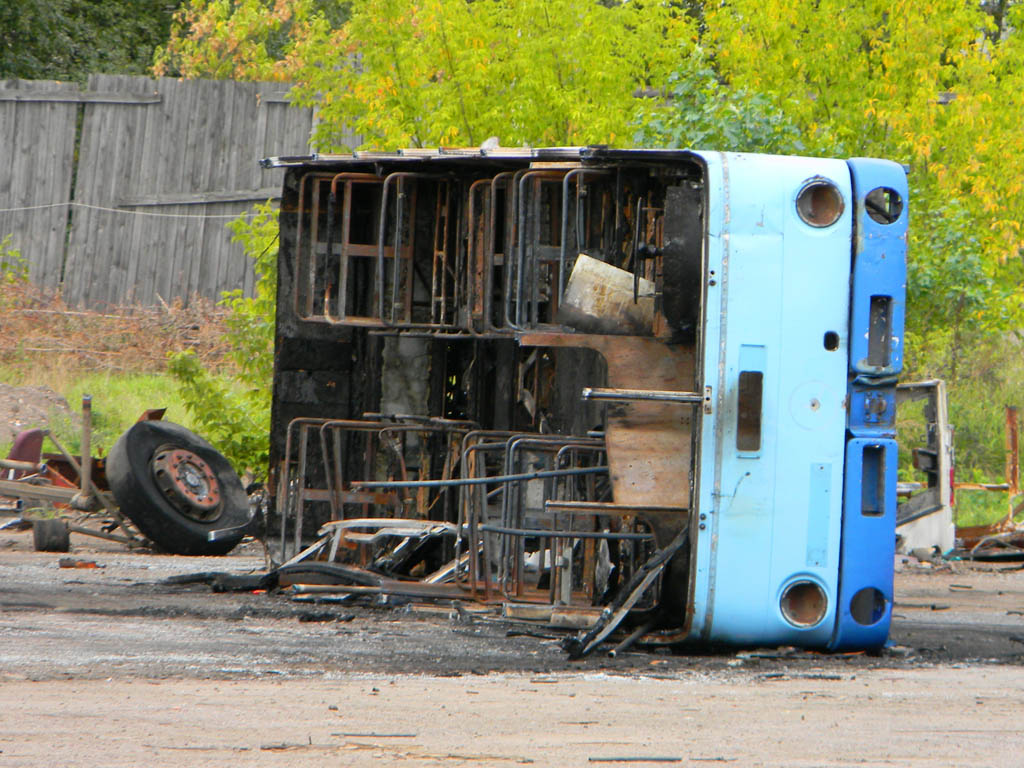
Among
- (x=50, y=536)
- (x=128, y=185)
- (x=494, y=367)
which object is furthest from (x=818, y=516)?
(x=128, y=185)

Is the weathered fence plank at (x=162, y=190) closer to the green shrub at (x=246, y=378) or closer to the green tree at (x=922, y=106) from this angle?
the green shrub at (x=246, y=378)

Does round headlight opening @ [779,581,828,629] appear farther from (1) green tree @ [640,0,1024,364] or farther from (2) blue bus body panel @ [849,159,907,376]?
(1) green tree @ [640,0,1024,364]

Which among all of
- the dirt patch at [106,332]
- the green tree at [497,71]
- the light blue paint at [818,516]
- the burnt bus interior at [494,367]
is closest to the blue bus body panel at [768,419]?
the light blue paint at [818,516]

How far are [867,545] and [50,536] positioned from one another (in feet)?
21.5

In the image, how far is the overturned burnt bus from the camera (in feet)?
22.6

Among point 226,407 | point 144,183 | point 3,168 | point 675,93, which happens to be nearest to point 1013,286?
point 675,93

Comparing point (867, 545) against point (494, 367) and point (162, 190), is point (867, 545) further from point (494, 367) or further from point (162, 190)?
point (162, 190)

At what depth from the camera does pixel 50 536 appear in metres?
11.2

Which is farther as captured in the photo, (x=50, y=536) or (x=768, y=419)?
(x=50, y=536)

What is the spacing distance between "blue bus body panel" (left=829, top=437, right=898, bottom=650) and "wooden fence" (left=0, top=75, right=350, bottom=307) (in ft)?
42.5

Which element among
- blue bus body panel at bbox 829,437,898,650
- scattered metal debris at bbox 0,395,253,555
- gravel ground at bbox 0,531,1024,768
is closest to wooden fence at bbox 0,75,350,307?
scattered metal debris at bbox 0,395,253,555

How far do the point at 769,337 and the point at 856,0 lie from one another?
799 centimetres

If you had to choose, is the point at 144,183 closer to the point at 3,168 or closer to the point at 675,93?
the point at 3,168

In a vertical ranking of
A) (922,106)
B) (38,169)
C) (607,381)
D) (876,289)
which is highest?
(38,169)
